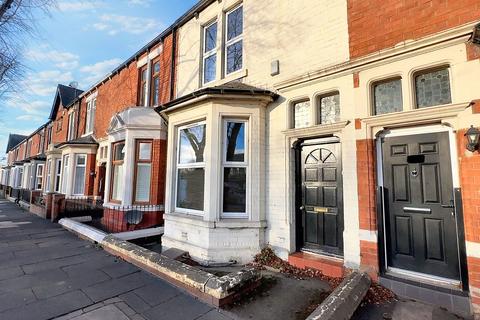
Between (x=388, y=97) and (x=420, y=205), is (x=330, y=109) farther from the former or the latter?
(x=420, y=205)

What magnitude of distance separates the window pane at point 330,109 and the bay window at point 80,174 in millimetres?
12558

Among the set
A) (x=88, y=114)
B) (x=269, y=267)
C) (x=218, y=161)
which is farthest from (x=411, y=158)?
(x=88, y=114)

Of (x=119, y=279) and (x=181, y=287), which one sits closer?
(x=181, y=287)

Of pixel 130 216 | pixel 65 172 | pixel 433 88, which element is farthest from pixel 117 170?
pixel 433 88

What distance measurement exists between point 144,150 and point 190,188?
10.4 ft

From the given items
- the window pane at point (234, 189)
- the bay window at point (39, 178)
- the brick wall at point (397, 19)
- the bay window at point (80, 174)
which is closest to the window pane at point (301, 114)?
the brick wall at point (397, 19)

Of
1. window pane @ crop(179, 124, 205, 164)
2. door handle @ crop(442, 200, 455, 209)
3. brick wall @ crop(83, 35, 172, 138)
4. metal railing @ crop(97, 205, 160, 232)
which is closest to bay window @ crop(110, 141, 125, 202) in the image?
metal railing @ crop(97, 205, 160, 232)

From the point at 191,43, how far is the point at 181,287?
701cm

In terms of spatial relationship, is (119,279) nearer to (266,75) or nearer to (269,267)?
(269,267)

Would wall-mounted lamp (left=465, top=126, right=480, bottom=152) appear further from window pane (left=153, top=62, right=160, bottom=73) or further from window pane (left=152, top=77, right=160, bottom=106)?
window pane (left=153, top=62, right=160, bottom=73)

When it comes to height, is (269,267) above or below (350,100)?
below

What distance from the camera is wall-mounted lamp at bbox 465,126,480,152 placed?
3.30 meters

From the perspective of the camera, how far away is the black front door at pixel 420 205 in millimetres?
3670

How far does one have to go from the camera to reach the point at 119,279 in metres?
4.38
